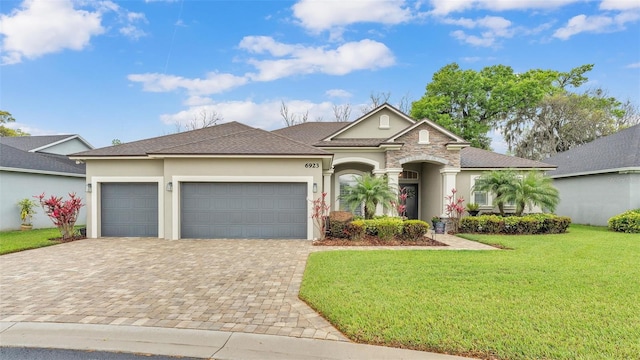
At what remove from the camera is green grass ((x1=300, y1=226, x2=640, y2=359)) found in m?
3.51

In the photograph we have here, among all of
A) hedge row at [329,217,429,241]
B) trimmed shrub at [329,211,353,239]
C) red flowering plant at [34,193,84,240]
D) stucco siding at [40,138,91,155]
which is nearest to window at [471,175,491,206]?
hedge row at [329,217,429,241]

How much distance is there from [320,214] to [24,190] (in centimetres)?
1437

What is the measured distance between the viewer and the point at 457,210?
44.5 feet

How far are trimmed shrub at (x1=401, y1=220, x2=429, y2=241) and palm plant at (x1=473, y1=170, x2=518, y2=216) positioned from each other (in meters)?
5.11

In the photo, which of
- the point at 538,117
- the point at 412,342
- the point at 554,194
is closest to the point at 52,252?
the point at 412,342

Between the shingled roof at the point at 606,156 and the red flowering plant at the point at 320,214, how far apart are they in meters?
15.0

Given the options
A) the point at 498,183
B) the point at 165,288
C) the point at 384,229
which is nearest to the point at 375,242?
the point at 384,229

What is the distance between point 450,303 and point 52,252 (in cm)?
1082

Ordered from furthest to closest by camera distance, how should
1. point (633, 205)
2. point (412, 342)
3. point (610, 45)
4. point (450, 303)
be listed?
point (610, 45) → point (633, 205) → point (450, 303) → point (412, 342)

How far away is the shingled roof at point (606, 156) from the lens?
1530 centimetres

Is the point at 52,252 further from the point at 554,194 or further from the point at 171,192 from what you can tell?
the point at 554,194

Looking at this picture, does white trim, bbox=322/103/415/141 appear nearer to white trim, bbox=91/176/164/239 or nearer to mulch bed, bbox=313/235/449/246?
mulch bed, bbox=313/235/449/246

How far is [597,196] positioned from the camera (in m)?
16.4

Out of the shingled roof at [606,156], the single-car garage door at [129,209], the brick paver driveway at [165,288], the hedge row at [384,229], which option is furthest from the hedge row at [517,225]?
the single-car garage door at [129,209]
